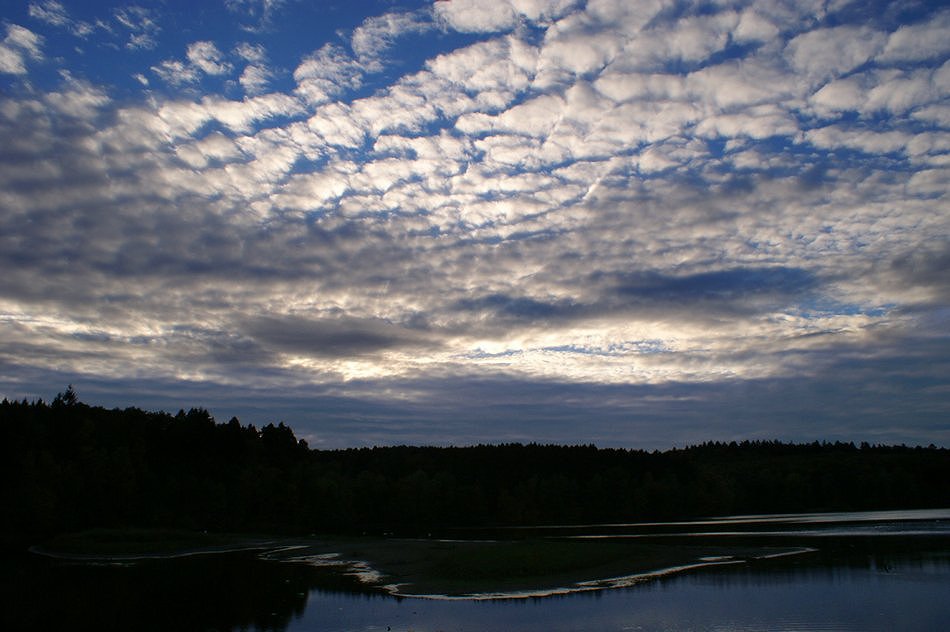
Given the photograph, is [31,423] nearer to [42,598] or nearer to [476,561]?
[42,598]

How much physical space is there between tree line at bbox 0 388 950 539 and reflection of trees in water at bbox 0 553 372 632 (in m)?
42.3

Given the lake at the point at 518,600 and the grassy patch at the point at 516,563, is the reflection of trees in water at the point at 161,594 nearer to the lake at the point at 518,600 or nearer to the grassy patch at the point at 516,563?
the lake at the point at 518,600

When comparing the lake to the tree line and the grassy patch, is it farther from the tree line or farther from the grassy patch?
the tree line

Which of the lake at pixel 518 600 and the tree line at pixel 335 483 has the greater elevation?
the tree line at pixel 335 483

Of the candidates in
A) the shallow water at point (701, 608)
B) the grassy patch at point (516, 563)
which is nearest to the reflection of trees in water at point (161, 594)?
the shallow water at point (701, 608)

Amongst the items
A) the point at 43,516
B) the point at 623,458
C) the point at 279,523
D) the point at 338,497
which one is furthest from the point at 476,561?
the point at 623,458

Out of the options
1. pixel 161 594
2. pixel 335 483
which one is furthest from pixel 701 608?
pixel 335 483

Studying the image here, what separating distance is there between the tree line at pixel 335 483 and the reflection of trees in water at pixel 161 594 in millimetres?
42349

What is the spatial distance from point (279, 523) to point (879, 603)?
10783cm

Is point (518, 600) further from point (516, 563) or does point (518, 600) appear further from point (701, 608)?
point (516, 563)

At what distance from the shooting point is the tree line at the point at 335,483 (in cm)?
10544

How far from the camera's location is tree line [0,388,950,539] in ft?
346

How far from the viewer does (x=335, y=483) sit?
15162 cm

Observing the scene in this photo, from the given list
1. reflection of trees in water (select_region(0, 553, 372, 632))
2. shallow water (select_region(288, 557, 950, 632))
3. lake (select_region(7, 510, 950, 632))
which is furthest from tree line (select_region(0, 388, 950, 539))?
shallow water (select_region(288, 557, 950, 632))
